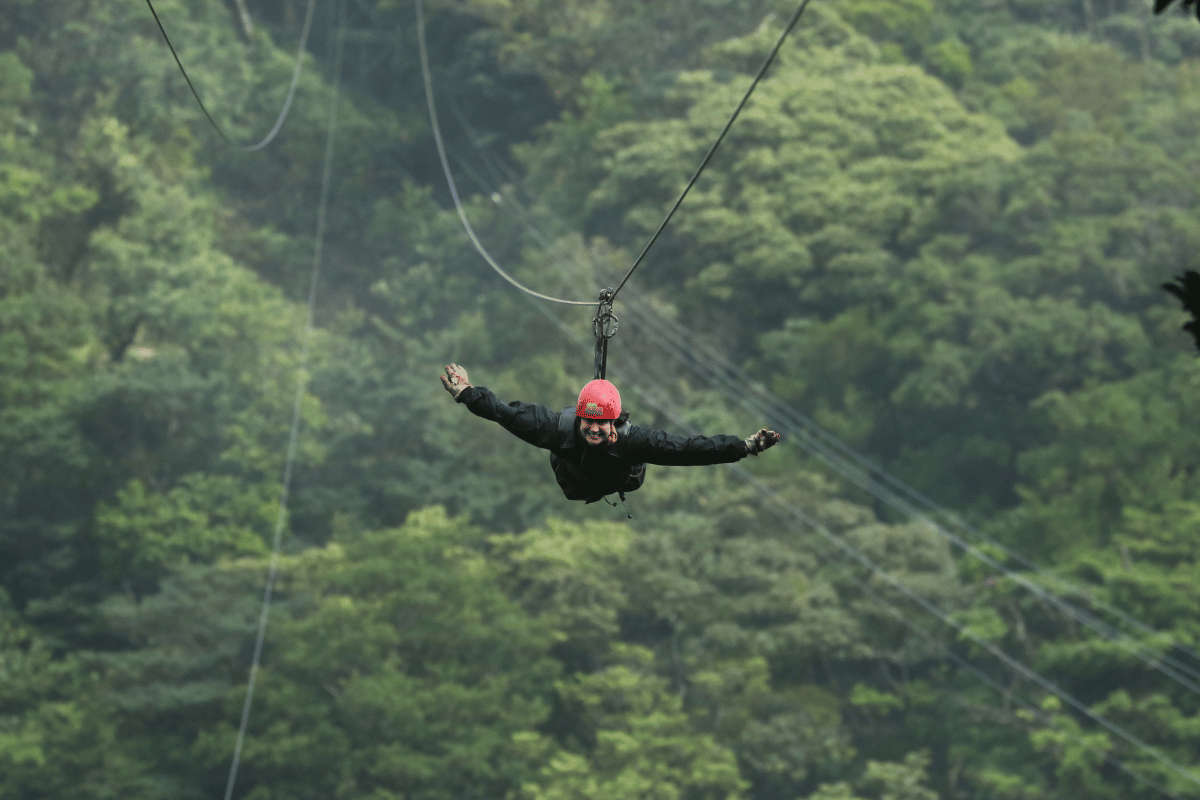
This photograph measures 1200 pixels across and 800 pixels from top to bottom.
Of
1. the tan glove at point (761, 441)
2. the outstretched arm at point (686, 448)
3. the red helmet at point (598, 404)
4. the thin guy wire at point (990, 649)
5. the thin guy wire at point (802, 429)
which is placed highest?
the thin guy wire at point (802, 429)

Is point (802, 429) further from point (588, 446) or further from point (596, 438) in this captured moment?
point (596, 438)

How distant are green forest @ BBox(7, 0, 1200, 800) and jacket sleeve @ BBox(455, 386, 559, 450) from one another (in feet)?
43.9

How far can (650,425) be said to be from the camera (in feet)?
70.1

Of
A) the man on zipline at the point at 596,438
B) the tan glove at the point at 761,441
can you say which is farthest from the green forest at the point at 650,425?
the tan glove at the point at 761,441

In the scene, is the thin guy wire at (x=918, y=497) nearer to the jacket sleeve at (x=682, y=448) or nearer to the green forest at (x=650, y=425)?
the green forest at (x=650, y=425)

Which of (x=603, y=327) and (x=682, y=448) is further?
(x=603, y=327)

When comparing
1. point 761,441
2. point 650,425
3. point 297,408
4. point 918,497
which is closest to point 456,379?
point 761,441

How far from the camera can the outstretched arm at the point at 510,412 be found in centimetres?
443

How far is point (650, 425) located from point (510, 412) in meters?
16.9

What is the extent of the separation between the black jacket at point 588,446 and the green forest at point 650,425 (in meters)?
13.3

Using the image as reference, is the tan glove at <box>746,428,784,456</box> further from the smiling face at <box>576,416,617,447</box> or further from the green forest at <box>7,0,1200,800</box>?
the green forest at <box>7,0,1200,800</box>

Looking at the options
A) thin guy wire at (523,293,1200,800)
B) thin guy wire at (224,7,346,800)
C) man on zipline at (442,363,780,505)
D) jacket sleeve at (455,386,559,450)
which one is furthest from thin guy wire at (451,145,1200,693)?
jacket sleeve at (455,386,559,450)

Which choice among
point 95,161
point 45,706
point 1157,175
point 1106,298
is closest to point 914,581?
point 1106,298

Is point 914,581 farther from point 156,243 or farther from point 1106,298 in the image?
point 156,243
